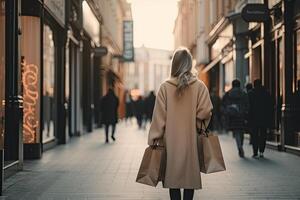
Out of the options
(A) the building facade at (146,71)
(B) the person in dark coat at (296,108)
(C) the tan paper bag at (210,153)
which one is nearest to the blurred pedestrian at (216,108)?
(B) the person in dark coat at (296,108)

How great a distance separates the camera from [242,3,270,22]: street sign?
1648 cm

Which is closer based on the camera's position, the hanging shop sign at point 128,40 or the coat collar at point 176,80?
the coat collar at point 176,80

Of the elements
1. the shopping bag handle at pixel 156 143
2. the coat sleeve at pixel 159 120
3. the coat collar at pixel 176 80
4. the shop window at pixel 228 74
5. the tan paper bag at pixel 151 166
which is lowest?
the tan paper bag at pixel 151 166

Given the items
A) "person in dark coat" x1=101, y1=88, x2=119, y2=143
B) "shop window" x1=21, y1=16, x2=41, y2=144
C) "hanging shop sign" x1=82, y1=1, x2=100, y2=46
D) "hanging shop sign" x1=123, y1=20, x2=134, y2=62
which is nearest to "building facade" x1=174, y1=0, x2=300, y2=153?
"person in dark coat" x1=101, y1=88, x2=119, y2=143

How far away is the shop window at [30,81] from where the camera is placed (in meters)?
13.6

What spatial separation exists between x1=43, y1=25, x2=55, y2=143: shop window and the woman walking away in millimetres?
9361

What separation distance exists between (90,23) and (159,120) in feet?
68.9

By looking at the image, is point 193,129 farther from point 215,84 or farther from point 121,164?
point 215,84

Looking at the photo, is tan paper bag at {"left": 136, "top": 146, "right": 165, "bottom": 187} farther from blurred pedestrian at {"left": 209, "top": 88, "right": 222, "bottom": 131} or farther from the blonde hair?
blurred pedestrian at {"left": 209, "top": 88, "right": 222, "bottom": 131}

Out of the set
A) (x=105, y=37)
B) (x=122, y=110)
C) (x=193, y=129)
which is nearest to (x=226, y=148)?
(x=193, y=129)

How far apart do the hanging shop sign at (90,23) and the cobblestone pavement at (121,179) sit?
11087mm

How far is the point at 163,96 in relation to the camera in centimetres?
645

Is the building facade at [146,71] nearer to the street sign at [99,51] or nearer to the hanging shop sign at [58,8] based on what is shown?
the street sign at [99,51]

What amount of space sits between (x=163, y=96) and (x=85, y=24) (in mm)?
18840
